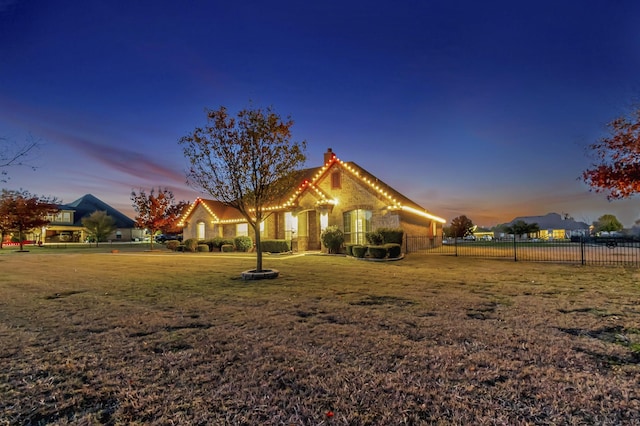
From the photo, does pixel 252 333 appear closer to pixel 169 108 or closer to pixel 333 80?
pixel 333 80

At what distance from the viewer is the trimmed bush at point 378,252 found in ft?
54.1

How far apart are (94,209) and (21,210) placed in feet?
119

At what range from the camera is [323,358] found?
12.4ft

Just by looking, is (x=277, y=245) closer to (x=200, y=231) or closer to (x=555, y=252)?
(x=200, y=231)

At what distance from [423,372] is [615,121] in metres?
12.3

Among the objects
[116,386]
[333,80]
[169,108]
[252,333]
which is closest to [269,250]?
[169,108]

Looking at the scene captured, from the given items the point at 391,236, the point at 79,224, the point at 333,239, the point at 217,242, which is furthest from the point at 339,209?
the point at 79,224

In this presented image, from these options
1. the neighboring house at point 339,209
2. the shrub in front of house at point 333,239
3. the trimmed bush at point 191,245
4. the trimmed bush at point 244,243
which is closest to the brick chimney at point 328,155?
the neighboring house at point 339,209

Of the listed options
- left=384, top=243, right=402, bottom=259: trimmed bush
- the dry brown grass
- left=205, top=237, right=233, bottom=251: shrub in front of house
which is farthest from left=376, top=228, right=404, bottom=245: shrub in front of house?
left=205, top=237, right=233, bottom=251: shrub in front of house

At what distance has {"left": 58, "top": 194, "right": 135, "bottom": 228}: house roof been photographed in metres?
60.6

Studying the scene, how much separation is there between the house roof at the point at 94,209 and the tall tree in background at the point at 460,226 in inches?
2425

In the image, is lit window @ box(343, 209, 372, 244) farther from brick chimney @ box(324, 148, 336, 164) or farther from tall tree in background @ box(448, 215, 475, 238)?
tall tree in background @ box(448, 215, 475, 238)

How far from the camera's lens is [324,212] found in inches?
894

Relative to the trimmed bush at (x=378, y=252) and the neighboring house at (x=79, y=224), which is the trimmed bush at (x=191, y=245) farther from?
the neighboring house at (x=79, y=224)
